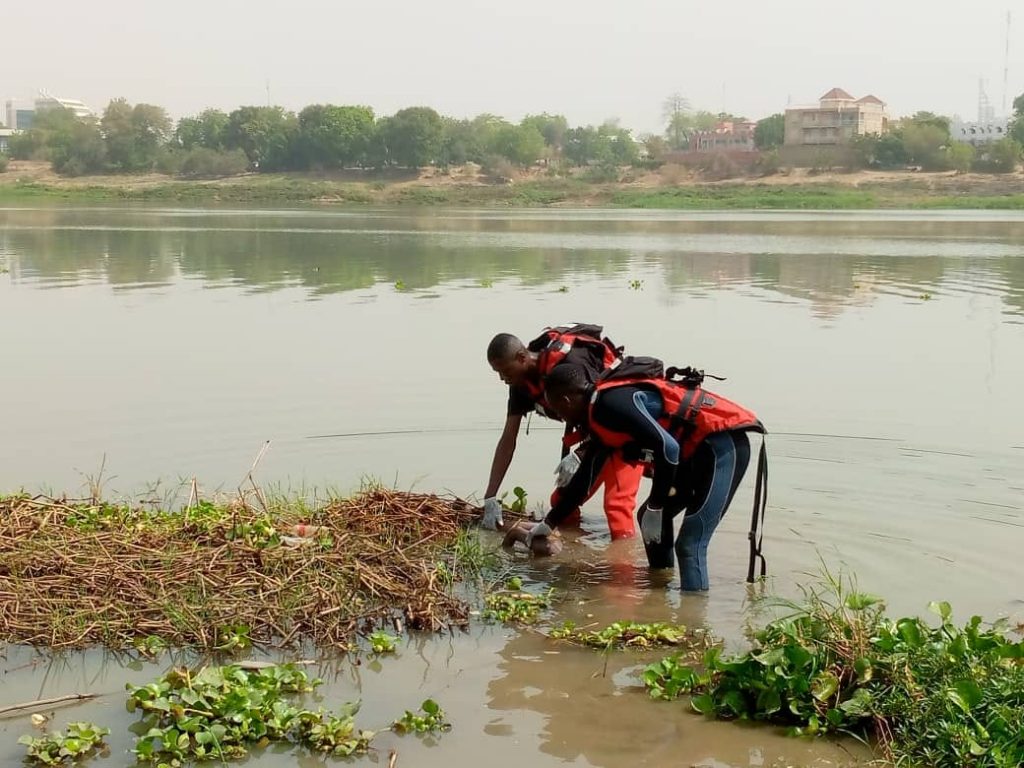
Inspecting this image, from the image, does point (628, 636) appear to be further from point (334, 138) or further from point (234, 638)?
point (334, 138)

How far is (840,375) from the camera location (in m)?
13.5

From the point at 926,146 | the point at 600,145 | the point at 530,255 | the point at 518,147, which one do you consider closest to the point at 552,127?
the point at 600,145

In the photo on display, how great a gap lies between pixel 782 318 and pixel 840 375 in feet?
16.0

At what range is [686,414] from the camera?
20.4 ft

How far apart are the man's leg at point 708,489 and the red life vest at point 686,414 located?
7 centimetres

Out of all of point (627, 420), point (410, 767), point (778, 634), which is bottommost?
point (410, 767)

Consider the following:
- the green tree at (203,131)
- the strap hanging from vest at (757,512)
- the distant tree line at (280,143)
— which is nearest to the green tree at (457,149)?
the distant tree line at (280,143)

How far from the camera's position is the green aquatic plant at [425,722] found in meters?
4.92

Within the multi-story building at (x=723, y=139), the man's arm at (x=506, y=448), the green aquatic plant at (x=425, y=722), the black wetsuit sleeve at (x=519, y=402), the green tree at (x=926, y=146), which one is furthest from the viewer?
the multi-story building at (x=723, y=139)

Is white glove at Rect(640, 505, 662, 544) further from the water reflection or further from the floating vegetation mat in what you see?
the water reflection

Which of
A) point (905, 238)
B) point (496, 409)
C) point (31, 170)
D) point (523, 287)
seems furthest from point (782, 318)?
point (31, 170)

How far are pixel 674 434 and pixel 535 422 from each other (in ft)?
16.6

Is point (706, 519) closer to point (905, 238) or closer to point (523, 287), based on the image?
point (523, 287)

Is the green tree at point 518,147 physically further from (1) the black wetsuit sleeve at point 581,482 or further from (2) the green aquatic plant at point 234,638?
(2) the green aquatic plant at point 234,638
